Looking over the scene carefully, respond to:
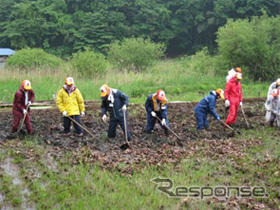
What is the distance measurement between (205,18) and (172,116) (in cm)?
4376

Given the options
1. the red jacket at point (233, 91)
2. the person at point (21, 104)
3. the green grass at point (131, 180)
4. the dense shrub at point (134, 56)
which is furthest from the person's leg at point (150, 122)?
the dense shrub at point (134, 56)

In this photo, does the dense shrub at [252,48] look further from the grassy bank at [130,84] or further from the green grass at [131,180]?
the green grass at [131,180]

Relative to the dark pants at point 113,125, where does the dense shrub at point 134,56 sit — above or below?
above

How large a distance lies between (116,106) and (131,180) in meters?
3.30

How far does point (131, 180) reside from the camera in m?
6.67

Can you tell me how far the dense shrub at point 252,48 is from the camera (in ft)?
71.6

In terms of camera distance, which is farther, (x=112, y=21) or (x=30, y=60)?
(x=112, y=21)

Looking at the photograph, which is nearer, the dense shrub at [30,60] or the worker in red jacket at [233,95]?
the worker in red jacket at [233,95]

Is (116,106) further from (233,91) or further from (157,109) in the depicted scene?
(233,91)

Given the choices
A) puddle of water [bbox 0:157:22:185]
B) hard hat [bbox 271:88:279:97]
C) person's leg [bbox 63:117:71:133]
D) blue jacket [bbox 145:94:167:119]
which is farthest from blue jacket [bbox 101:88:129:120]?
hard hat [bbox 271:88:279:97]

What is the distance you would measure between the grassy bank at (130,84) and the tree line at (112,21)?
23021 millimetres

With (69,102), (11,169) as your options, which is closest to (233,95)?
(69,102)

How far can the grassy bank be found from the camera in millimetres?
16641

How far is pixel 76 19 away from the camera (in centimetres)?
4919
